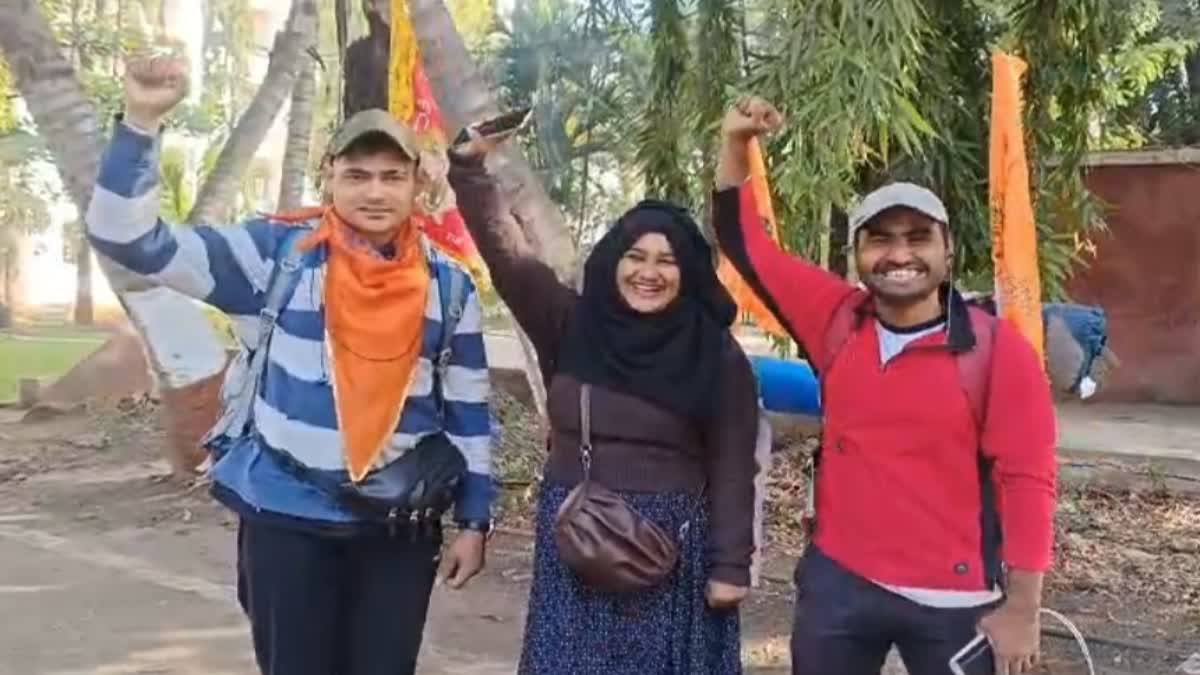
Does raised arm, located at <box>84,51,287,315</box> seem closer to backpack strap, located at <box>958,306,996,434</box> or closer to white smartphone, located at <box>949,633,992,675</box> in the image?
backpack strap, located at <box>958,306,996,434</box>

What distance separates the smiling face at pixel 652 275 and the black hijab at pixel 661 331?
1 cm

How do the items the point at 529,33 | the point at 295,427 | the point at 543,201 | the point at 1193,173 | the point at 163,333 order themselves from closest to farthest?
1. the point at 295,427
2. the point at 543,201
3. the point at 163,333
4. the point at 1193,173
5. the point at 529,33

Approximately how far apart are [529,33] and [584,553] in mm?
14277

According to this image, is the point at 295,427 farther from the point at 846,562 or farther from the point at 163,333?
the point at 163,333

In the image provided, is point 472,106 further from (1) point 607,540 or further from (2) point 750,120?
(1) point 607,540

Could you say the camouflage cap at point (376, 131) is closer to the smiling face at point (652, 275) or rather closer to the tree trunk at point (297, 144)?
the smiling face at point (652, 275)

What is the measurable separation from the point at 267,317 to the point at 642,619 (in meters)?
0.91

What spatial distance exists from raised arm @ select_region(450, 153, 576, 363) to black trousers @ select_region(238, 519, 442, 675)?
465 mm

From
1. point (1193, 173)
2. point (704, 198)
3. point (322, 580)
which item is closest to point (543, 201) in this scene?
point (704, 198)

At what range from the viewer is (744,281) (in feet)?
10.4

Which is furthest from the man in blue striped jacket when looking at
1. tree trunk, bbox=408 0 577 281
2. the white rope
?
tree trunk, bbox=408 0 577 281

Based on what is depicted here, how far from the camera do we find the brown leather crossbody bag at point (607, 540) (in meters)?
2.74

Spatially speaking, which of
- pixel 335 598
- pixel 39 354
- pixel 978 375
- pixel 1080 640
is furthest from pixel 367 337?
pixel 39 354

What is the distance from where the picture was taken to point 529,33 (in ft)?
54.1
